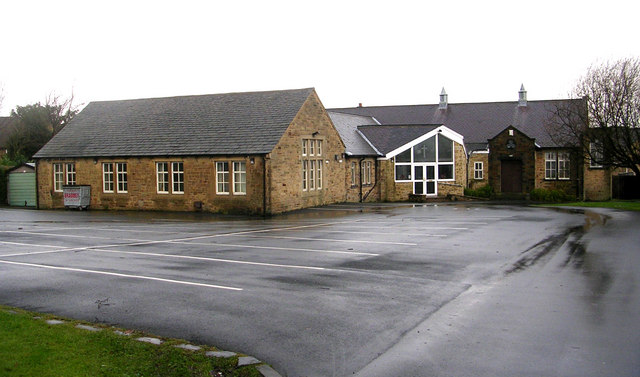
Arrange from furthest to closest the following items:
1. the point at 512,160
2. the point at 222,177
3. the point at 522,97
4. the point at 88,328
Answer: the point at 522,97
the point at 512,160
the point at 222,177
the point at 88,328

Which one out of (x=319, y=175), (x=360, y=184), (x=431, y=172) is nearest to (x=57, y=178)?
(x=319, y=175)

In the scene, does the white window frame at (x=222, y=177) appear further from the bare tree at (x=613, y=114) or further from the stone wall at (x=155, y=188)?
Result: the bare tree at (x=613, y=114)

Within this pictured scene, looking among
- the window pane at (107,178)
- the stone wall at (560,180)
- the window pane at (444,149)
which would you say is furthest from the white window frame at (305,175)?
the stone wall at (560,180)

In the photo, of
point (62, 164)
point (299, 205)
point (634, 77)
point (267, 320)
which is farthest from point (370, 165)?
point (267, 320)

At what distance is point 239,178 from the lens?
29406 mm

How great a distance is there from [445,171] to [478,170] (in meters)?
6.23

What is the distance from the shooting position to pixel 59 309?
9703 mm

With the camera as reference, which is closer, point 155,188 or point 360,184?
point 155,188

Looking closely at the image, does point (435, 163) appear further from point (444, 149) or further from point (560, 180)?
point (560, 180)

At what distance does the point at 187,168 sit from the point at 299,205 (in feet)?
20.1

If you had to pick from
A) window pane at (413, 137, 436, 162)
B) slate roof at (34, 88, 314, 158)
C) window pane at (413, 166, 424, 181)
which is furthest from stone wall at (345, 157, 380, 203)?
slate roof at (34, 88, 314, 158)

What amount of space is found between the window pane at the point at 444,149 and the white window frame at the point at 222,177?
1605 cm

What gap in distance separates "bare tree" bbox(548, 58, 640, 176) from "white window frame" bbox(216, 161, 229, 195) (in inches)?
803

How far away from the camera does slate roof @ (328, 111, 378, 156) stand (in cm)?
3800
